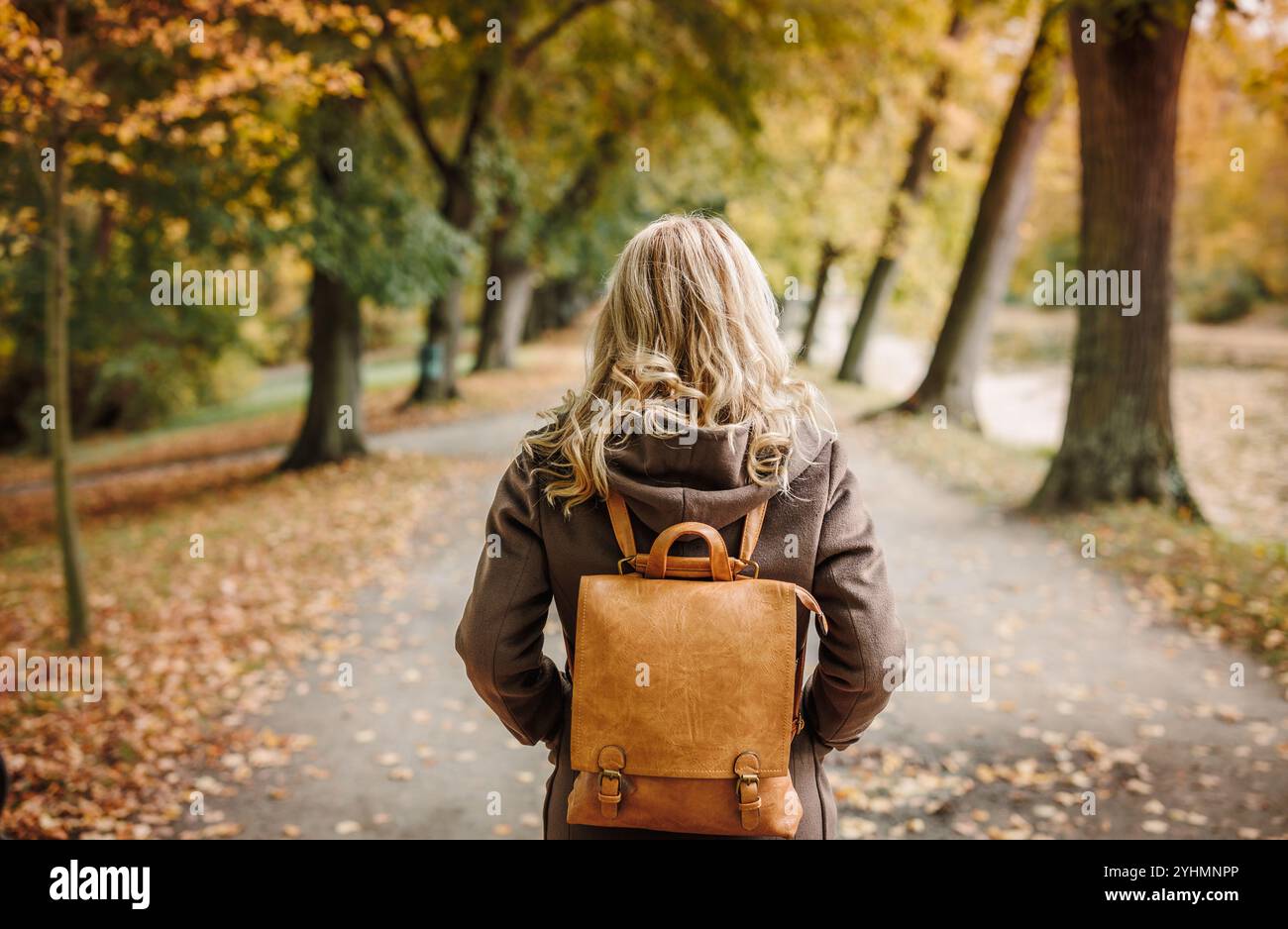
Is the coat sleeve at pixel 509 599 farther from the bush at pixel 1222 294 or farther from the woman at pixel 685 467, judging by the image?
the bush at pixel 1222 294

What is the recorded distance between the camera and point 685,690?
6.46 feet

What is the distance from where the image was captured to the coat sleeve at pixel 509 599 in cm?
210

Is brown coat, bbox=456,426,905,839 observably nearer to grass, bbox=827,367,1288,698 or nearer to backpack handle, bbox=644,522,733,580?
backpack handle, bbox=644,522,733,580

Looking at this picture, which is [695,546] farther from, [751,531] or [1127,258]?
[1127,258]

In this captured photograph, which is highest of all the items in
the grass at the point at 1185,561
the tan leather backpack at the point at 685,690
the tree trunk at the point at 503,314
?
the tree trunk at the point at 503,314

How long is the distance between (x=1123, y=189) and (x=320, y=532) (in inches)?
342

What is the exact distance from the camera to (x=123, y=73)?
8.66 m

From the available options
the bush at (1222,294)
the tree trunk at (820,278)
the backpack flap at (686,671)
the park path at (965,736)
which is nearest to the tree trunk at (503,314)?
the tree trunk at (820,278)

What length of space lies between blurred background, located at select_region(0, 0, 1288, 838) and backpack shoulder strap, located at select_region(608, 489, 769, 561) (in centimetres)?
176

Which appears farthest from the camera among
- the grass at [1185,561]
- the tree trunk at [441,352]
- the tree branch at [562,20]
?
the tree trunk at [441,352]

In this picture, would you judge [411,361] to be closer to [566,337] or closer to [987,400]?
[566,337]

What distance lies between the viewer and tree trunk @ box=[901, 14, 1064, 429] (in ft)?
45.5

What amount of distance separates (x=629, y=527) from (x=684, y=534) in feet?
0.40
